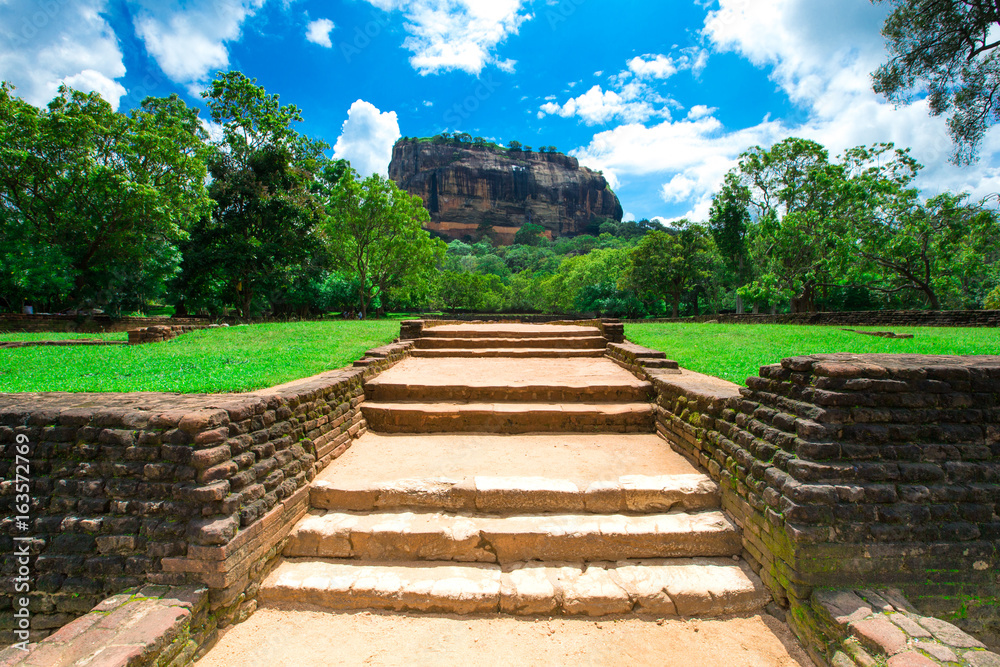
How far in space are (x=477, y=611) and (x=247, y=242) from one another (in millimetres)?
20936

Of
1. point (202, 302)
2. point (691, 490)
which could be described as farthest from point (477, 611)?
point (202, 302)

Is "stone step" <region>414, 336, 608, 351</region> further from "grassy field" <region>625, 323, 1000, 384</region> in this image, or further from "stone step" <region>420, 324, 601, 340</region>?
"grassy field" <region>625, 323, 1000, 384</region>

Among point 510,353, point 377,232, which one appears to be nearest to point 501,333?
point 510,353

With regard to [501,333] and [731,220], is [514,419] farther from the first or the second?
[731,220]

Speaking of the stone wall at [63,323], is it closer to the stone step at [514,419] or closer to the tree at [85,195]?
the tree at [85,195]

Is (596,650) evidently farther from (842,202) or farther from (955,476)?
(842,202)

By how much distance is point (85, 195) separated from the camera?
1568 centimetres

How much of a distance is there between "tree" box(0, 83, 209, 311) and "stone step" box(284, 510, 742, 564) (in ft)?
61.3

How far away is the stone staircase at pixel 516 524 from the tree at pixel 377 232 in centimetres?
2053

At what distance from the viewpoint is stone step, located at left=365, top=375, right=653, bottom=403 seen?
527cm

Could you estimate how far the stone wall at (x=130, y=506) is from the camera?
258 cm

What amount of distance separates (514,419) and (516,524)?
5.64 feet

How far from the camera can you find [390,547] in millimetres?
3004
